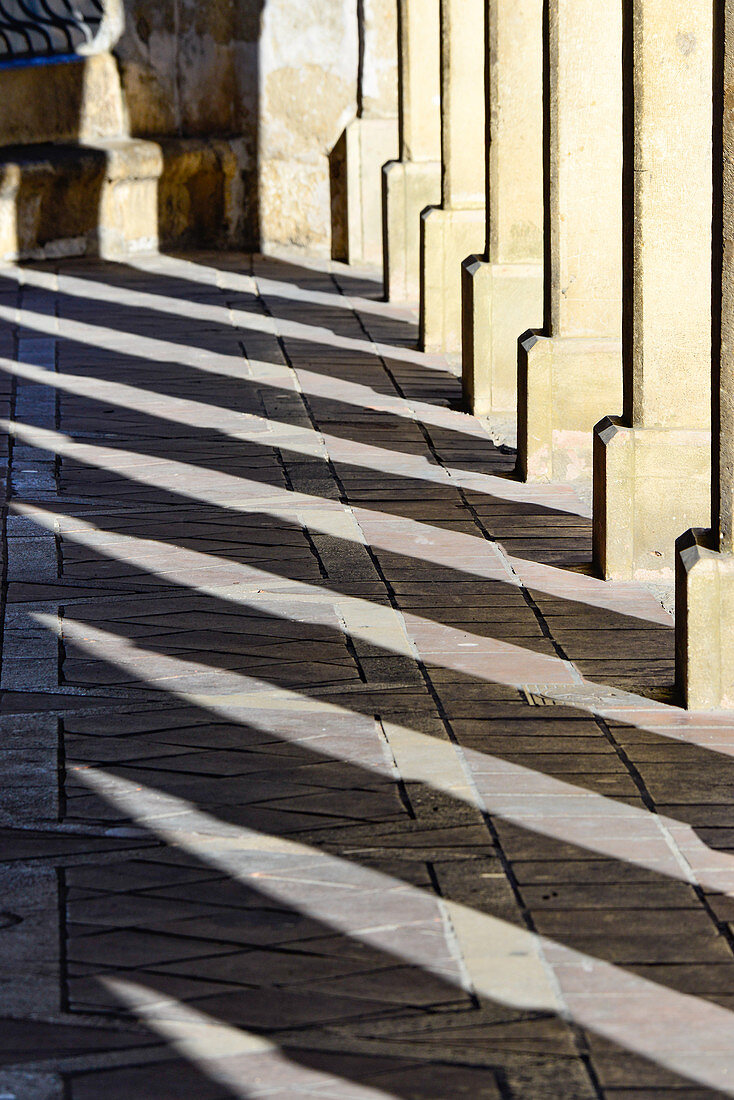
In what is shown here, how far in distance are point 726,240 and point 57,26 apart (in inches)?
426

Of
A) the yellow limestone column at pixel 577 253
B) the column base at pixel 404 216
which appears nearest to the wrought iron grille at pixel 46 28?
the column base at pixel 404 216

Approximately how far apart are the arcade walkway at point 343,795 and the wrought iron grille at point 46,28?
7.18 meters

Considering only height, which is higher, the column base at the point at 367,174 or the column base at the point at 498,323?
the column base at the point at 367,174

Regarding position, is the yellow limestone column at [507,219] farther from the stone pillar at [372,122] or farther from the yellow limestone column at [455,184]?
the stone pillar at [372,122]

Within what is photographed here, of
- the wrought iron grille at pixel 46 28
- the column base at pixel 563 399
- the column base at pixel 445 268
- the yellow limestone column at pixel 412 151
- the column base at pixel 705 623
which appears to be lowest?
the column base at pixel 705 623

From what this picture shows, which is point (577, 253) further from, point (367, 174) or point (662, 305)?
point (367, 174)

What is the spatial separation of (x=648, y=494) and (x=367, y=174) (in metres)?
8.21

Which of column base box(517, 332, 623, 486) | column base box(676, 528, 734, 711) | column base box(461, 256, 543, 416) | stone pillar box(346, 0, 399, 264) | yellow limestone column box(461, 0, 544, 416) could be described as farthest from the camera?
stone pillar box(346, 0, 399, 264)

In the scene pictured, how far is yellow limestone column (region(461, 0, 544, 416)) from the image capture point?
7.74 metres

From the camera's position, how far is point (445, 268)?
9836 millimetres

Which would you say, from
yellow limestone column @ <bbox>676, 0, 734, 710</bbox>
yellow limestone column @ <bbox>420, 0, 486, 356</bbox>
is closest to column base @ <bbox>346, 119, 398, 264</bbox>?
yellow limestone column @ <bbox>420, 0, 486, 356</bbox>

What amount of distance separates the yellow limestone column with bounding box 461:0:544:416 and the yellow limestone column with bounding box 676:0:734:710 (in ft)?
11.5

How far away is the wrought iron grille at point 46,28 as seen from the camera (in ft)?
44.7

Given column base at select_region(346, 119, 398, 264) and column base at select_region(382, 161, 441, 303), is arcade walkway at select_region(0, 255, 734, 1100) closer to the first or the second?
column base at select_region(382, 161, 441, 303)
